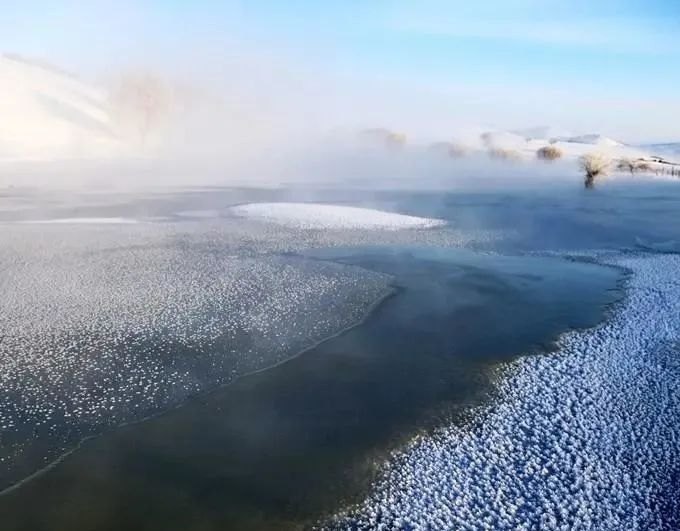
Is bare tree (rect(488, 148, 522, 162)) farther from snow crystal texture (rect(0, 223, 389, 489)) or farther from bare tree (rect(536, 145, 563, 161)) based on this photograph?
snow crystal texture (rect(0, 223, 389, 489))

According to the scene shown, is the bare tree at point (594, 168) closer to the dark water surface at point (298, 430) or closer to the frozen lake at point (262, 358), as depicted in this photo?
the frozen lake at point (262, 358)

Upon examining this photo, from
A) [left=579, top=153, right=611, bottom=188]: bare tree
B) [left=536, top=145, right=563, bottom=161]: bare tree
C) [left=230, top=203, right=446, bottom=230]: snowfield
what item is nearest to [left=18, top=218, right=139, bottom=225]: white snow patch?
[left=230, top=203, right=446, bottom=230]: snowfield

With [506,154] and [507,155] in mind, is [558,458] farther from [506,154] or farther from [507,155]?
[506,154]

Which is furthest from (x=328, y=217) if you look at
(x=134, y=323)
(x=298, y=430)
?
(x=298, y=430)

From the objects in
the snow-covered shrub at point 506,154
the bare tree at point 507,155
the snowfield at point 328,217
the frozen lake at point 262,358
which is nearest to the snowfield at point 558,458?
the frozen lake at point 262,358

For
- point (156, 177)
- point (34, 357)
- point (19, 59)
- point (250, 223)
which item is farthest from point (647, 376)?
point (19, 59)

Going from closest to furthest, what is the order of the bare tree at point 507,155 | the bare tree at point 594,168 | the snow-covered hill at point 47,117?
1. the bare tree at point 594,168
2. the snow-covered hill at point 47,117
3. the bare tree at point 507,155
